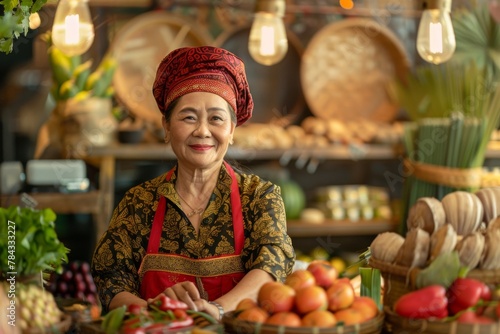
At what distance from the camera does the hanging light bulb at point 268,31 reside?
10.9ft

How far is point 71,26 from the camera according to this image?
10.0 ft

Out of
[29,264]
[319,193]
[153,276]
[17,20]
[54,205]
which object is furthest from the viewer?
[319,193]

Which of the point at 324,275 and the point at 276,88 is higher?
the point at 276,88

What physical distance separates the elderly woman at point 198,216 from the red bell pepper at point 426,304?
55 centimetres

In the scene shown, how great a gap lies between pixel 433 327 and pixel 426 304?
6 cm

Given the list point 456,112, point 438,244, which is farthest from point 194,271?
point 456,112

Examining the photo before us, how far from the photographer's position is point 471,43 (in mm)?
5004

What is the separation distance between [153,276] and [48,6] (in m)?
2.84

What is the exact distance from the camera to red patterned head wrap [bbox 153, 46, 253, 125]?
2.45 meters

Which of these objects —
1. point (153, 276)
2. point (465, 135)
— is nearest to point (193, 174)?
point (153, 276)

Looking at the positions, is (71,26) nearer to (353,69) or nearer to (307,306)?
(307,306)

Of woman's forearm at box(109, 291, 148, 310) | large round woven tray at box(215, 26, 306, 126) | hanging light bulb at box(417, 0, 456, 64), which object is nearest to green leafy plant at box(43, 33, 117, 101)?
large round woven tray at box(215, 26, 306, 126)

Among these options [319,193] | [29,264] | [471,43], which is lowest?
[319,193]

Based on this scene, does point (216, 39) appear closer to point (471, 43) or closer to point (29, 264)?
point (471, 43)
